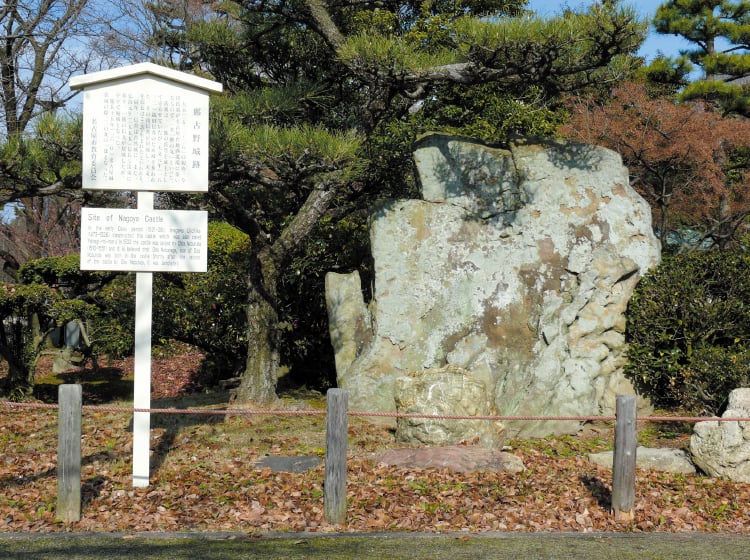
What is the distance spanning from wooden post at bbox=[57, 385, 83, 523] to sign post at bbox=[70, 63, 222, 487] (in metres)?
0.63

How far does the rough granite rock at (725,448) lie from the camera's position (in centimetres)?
663

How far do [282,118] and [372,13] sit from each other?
3.00m

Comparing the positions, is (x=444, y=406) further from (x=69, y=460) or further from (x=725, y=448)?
(x=69, y=460)

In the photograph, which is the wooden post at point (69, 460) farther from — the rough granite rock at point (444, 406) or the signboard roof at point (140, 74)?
the rough granite rock at point (444, 406)

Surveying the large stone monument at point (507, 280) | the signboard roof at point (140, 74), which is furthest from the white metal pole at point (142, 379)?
the large stone monument at point (507, 280)

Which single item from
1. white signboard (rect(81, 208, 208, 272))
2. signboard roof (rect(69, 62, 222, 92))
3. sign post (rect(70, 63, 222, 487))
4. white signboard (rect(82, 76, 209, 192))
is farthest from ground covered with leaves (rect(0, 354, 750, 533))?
signboard roof (rect(69, 62, 222, 92))

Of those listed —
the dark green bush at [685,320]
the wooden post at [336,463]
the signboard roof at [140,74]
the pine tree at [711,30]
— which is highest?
the pine tree at [711,30]

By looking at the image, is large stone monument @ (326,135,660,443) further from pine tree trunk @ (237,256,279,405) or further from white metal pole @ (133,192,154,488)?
white metal pole @ (133,192,154,488)

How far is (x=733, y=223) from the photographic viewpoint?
12305 mm

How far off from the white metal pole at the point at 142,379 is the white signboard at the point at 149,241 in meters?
0.14

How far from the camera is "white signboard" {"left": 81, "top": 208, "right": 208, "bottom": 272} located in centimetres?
617

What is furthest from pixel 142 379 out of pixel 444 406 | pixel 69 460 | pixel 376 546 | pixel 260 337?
pixel 444 406

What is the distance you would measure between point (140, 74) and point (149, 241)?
144 cm

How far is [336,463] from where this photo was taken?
17.5ft
